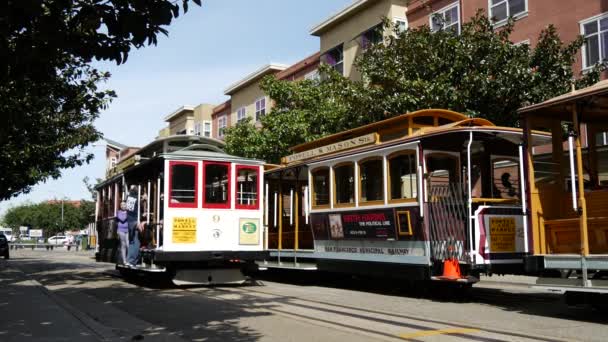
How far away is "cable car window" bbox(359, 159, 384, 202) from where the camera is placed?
42.1 feet

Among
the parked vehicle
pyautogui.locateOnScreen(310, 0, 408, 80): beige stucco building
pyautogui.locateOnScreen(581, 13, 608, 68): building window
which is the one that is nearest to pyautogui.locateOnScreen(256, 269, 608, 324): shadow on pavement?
pyautogui.locateOnScreen(581, 13, 608, 68): building window

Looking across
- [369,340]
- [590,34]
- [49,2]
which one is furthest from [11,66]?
[590,34]

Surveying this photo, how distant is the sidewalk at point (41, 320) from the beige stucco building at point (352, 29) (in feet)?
69.3

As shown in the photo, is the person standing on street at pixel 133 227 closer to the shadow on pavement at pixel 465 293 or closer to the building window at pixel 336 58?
the shadow on pavement at pixel 465 293

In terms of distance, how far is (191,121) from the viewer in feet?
192

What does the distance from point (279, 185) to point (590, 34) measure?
12612 mm

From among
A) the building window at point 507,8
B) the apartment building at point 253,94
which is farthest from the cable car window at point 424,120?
the apartment building at point 253,94

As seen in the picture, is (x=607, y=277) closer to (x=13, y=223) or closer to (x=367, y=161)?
(x=367, y=161)

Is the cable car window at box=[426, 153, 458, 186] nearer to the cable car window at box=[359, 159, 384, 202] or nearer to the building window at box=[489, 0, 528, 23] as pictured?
the cable car window at box=[359, 159, 384, 202]

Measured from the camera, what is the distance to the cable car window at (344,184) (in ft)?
45.3

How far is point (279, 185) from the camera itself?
17.1 m

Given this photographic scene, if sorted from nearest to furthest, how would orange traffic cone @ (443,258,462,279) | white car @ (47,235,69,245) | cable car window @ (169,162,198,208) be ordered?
orange traffic cone @ (443,258,462,279)
cable car window @ (169,162,198,208)
white car @ (47,235,69,245)

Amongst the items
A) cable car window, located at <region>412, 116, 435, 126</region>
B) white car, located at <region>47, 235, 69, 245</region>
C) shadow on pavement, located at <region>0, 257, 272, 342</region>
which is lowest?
shadow on pavement, located at <region>0, 257, 272, 342</region>

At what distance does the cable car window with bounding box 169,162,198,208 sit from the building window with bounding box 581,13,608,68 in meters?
14.6
